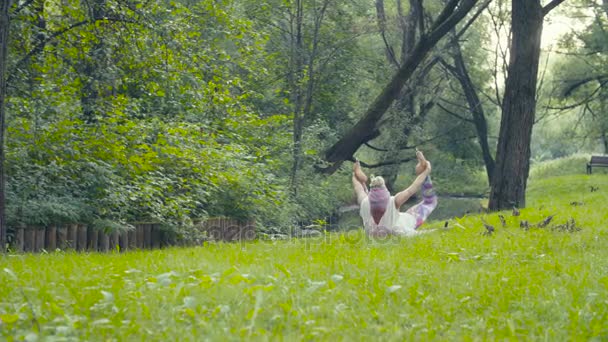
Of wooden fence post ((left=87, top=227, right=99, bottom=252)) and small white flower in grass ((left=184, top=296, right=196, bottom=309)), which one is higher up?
small white flower in grass ((left=184, top=296, right=196, bottom=309))

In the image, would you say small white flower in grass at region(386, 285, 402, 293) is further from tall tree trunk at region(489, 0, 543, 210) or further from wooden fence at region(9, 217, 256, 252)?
tall tree trunk at region(489, 0, 543, 210)

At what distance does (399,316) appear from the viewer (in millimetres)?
6348

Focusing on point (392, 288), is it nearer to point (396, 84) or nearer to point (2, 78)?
point (2, 78)

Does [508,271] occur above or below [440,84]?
below

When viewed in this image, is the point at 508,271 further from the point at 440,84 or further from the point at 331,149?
the point at 440,84

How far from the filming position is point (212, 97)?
1705 cm

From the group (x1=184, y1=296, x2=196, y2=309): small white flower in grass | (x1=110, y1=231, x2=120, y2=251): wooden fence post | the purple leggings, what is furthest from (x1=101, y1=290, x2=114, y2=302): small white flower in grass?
the purple leggings

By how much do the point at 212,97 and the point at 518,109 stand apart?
8.16 meters

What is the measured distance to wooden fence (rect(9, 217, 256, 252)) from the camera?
1296 centimetres

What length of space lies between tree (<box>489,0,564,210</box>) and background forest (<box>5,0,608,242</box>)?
367 cm

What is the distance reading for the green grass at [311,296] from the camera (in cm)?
575

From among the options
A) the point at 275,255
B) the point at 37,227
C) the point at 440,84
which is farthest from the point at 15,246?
the point at 440,84

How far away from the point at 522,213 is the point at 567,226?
3.28 metres

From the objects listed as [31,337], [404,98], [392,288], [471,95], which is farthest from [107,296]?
[471,95]
